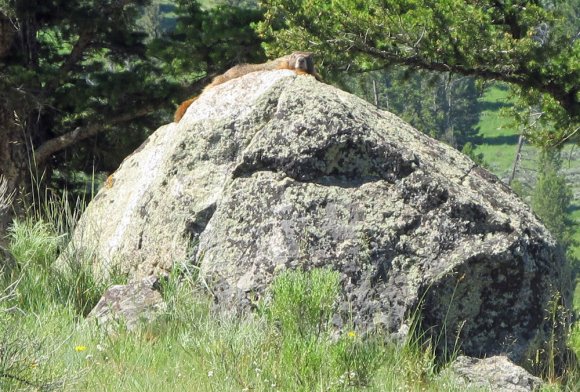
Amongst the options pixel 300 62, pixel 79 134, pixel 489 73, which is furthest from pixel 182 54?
pixel 300 62

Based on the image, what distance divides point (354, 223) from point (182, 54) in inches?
Result: 347

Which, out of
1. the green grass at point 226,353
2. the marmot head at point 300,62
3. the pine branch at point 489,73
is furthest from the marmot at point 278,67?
the pine branch at point 489,73

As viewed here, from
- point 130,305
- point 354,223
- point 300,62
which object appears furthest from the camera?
point 300,62

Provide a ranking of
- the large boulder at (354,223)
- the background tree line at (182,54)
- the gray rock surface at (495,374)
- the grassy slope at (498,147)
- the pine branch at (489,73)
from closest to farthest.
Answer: the gray rock surface at (495,374) → the large boulder at (354,223) → the background tree line at (182,54) → the pine branch at (489,73) → the grassy slope at (498,147)

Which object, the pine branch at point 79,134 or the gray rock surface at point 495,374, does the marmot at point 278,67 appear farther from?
the pine branch at point 79,134

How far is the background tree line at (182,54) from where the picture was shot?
14.2 m

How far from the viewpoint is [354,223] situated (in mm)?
5977

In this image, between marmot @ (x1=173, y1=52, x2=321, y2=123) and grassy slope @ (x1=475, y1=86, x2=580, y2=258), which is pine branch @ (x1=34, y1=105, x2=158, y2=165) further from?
grassy slope @ (x1=475, y1=86, x2=580, y2=258)

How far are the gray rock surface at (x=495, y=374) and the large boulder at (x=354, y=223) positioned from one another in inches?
4.9

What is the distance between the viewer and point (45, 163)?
47.4ft

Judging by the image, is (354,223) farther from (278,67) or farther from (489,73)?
(489,73)

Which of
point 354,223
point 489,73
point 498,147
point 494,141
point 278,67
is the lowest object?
point 498,147

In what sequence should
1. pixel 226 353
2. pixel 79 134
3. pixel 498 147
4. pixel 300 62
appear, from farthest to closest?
pixel 498 147 < pixel 79 134 < pixel 300 62 < pixel 226 353

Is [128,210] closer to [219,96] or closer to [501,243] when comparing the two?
[219,96]
